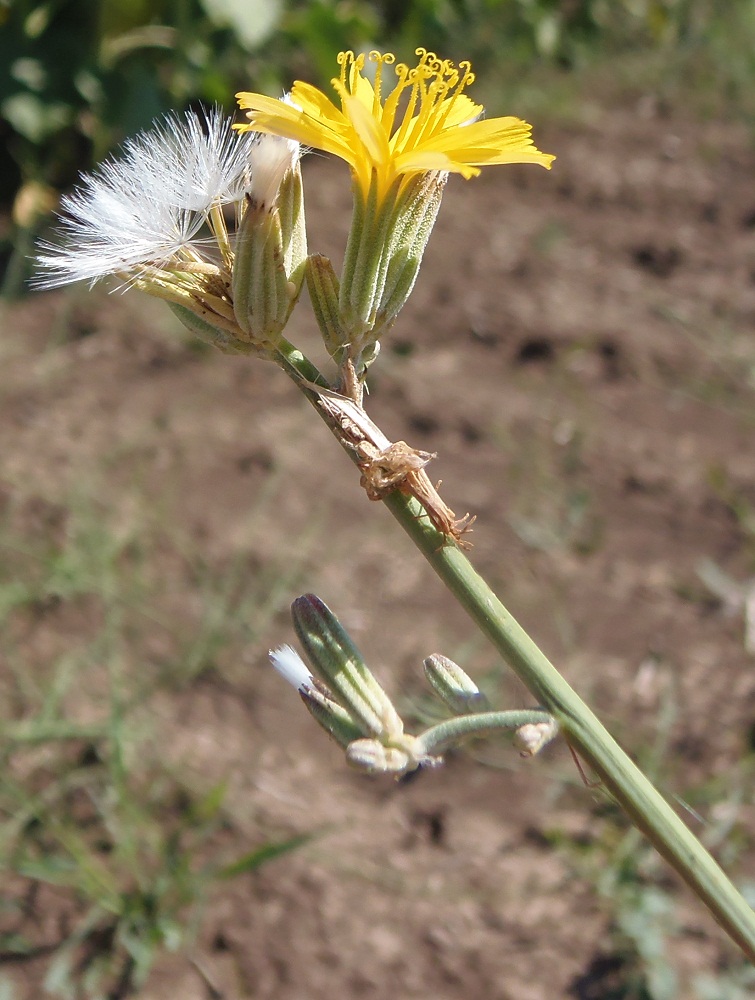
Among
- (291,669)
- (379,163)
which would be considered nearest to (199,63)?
(379,163)

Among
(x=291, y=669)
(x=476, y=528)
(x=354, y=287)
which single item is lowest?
(x=476, y=528)

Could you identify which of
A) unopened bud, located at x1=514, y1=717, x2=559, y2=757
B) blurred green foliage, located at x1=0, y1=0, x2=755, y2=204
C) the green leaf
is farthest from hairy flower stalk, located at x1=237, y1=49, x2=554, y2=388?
blurred green foliage, located at x1=0, y1=0, x2=755, y2=204

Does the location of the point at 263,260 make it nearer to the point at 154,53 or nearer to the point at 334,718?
the point at 334,718

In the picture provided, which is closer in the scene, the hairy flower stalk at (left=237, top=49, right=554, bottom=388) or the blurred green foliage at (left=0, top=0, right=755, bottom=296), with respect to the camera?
the hairy flower stalk at (left=237, top=49, right=554, bottom=388)

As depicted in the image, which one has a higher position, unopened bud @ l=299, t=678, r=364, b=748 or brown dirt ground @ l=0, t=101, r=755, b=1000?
unopened bud @ l=299, t=678, r=364, b=748

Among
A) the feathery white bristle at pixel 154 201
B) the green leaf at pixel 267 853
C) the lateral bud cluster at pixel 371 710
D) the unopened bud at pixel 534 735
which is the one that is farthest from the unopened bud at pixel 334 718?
the green leaf at pixel 267 853

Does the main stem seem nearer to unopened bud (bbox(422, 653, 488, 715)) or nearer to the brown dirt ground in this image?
unopened bud (bbox(422, 653, 488, 715))

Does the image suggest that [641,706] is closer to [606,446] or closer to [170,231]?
[606,446]
